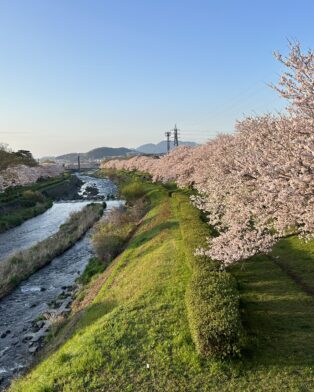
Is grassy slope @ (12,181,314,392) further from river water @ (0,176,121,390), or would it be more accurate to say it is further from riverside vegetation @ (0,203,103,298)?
riverside vegetation @ (0,203,103,298)

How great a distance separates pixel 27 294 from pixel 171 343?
53.9 ft

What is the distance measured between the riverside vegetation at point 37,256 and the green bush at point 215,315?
16974 mm

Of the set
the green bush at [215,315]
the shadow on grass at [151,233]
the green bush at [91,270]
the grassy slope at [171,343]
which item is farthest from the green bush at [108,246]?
the green bush at [215,315]

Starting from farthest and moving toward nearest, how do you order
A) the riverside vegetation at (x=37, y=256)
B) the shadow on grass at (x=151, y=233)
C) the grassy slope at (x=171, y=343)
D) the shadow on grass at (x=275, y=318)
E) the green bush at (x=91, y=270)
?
1. the shadow on grass at (x=151, y=233)
2. the riverside vegetation at (x=37, y=256)
3. the green bush at (x=91, y=270)
4. the shadow on grass at (x=275, y=318)
5. the grassy slope at (x=171, y=343)

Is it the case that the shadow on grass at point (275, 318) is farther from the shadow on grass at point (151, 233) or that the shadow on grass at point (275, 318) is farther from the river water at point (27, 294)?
the shadow on grass at point (151, 233)

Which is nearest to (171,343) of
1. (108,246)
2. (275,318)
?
(275,318)

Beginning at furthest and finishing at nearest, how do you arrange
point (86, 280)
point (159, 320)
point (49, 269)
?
point (49, 269) → point (86, 280) → point (159, 320)

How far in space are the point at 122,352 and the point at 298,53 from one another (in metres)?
11.1

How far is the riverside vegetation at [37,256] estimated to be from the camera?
2863cm

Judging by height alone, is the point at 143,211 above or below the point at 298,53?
below

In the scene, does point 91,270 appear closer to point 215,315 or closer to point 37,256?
point 37,256

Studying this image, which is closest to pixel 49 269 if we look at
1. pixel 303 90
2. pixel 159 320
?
pixel 159 320

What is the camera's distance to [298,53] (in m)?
10.4

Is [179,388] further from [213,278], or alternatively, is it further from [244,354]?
[213,278]
